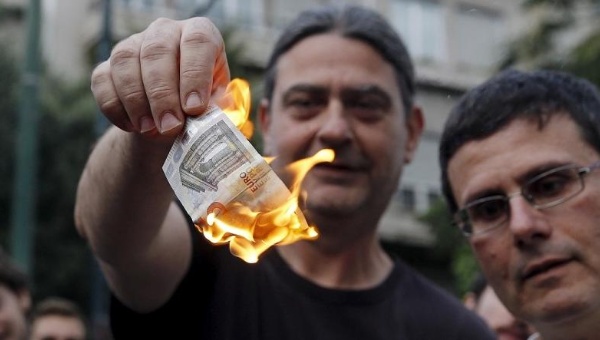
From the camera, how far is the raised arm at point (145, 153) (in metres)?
2.14

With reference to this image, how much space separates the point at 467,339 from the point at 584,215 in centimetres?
51

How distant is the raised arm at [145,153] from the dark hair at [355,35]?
802 millimetres

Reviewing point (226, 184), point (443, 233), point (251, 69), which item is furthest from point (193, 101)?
point (251, 69)

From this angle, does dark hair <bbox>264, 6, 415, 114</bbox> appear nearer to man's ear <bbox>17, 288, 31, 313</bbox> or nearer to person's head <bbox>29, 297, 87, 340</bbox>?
man's ear <bbox>17, 288, 31, 313</bbox>

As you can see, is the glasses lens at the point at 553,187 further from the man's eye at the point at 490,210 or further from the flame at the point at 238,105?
the flame at the point at 238,105

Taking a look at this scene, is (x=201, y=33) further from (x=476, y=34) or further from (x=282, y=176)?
(x=476, y=34)

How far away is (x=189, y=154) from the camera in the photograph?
6.81 ft

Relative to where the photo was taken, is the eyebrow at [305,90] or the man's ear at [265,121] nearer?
the eyebrow at [305,90]

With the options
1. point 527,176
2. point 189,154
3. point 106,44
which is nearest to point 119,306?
point 189,154

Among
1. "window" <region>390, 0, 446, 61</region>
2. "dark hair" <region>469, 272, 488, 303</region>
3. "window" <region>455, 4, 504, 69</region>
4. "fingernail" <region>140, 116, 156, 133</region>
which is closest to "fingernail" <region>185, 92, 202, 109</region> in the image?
"fingernail" <region>140, 116, 156, 133</region>

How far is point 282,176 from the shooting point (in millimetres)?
2678

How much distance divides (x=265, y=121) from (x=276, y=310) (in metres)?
0.77

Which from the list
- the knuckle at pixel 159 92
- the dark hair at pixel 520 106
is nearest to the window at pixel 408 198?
the dark hair at pixel 520 106

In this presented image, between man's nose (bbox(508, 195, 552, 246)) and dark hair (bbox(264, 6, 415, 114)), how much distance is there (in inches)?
25.1
